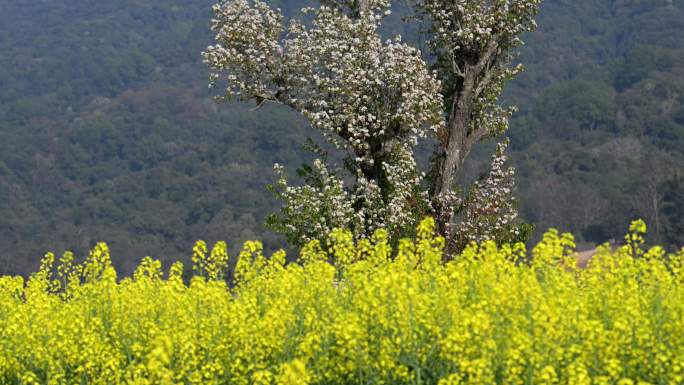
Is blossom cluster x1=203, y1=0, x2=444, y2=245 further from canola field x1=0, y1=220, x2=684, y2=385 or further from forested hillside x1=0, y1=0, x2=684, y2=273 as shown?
forested hillside x1=0, y1=0, x2=684, y2=273

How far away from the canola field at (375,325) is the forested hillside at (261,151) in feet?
189

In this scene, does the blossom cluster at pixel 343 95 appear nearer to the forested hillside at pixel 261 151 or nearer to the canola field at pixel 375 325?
the canola field at pixel 375 325

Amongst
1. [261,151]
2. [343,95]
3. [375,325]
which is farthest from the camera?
[261,151]

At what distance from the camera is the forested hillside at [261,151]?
3590 inches

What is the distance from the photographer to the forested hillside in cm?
9119

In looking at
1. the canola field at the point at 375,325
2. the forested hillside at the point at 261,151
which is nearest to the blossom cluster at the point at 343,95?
the canola field at the point at 375,325

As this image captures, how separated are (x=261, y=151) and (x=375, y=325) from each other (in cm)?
13544

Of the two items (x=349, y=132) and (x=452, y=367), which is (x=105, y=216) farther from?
(x=452, y=367)

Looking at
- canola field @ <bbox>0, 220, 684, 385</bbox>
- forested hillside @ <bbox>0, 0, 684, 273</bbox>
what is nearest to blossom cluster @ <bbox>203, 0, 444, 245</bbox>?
canola field @ <bbox>0, 220, 684, 385</bbox>

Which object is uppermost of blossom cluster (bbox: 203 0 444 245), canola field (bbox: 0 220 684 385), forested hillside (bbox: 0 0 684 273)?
forested hillside (bbox: 0 0 684 273)

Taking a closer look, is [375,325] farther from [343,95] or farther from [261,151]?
[261,151]

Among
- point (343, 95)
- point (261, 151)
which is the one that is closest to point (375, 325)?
point (343, 95)

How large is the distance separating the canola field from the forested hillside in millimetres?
57629

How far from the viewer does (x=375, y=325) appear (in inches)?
424
